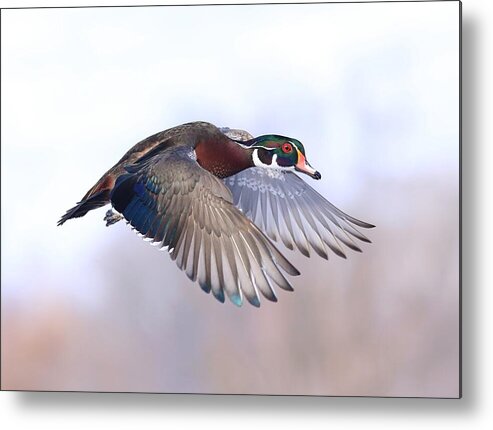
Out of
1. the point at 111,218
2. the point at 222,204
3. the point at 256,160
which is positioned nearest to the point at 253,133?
the point at 256,160

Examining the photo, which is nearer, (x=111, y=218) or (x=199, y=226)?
(x=199, y=226)

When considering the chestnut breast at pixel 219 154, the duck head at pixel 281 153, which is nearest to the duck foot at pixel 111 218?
the chestnut breast at pixel 219 154

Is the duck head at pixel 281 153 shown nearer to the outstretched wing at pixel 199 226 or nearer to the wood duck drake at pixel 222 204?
the wood duck drake at pixel 222 204

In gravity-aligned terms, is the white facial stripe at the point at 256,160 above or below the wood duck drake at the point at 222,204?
above

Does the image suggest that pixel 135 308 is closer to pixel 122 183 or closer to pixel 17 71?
pixel 122 183

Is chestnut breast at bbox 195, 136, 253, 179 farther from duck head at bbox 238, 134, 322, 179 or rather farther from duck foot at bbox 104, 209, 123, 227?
duck foot at bbox 104, 209, 123, 227

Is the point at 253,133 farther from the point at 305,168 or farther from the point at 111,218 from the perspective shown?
the point at 111,218

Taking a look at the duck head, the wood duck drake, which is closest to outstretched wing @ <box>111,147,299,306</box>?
the wood duck drake

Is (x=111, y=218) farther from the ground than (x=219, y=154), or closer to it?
closer to it
